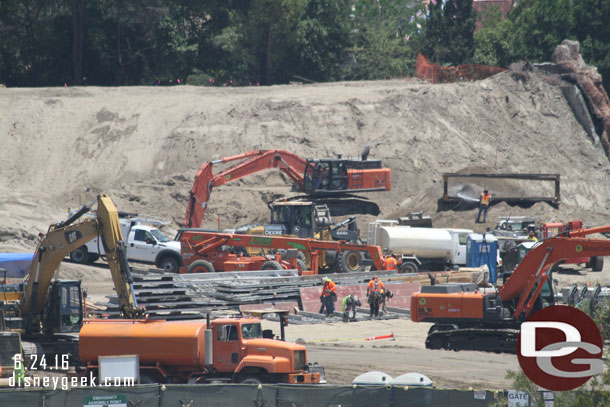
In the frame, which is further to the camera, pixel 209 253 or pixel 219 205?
pixel 219 205

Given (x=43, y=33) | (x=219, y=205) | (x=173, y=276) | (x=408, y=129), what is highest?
(x=43, y=33)

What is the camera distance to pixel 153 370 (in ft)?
60.6

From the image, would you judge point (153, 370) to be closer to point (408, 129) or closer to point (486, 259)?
point (486, 259)

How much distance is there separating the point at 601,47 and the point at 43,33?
40160 millimetres

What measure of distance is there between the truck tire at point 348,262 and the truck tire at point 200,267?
4.55m

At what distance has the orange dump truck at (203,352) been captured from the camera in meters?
18.1

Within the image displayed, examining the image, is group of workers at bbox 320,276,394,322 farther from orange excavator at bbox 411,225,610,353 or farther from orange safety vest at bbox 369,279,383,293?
orange excavator at bbox 411,225,610,353

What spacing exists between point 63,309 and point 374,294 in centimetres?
1026

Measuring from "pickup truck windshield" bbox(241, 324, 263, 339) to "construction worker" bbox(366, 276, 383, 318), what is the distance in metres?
10.3

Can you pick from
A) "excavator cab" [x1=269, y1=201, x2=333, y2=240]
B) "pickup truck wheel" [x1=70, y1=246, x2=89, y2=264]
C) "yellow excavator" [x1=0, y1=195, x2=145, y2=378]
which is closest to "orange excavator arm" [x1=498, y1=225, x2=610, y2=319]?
"yellow excavator" [x1=0, y1=195, x2=145, y2=378]

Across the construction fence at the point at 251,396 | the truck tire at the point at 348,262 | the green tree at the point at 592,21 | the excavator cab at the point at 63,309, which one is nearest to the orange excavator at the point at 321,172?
the truck tire at the point at 348,262

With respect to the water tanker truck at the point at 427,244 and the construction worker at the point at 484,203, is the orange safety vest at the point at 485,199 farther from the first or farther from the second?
the water tanker truck at the point at 427,244

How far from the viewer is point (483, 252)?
3478 cm

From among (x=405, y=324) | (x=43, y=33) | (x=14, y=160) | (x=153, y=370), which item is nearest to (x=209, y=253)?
(x=405, y=324)
